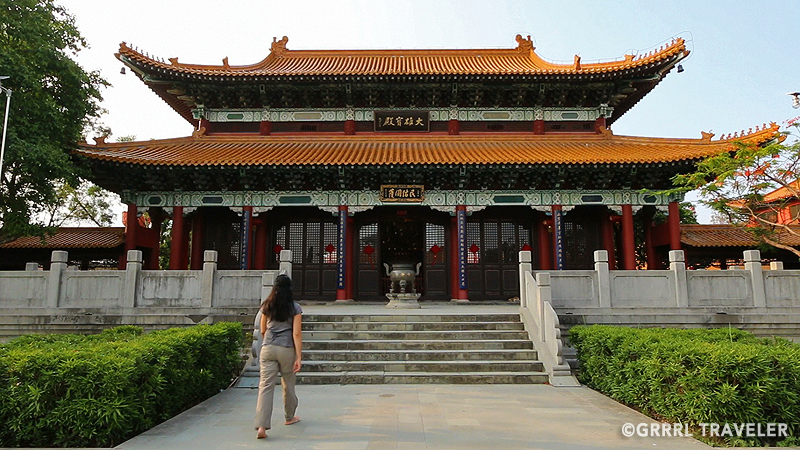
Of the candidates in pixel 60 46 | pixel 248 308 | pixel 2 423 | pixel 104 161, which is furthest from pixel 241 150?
pixel 2 423

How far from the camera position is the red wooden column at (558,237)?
12945 mm

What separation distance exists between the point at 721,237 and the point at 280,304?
51.6 feet

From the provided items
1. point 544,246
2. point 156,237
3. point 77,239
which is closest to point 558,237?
point 544,246

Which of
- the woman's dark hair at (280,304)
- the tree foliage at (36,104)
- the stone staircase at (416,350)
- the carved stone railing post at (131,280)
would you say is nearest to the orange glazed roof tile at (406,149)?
the tree foliage at (36,104)

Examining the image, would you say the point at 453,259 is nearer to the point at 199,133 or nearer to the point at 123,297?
the point at 123,297

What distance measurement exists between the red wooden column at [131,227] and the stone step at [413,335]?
729cm

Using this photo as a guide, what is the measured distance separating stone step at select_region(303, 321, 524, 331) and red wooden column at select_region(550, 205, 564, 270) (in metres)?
4.96

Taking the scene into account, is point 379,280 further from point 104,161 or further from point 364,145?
point 104,161

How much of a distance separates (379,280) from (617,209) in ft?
23.2

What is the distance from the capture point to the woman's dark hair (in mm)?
4590

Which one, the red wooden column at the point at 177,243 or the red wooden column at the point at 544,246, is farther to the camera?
the red wooden column at the point at 544,246

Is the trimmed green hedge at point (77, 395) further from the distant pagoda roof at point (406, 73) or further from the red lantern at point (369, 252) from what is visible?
the distant pagoda roof at point (406, 73)

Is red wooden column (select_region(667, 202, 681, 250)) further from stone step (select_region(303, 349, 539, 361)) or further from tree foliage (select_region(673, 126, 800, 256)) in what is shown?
stone step (select_region(303, 349, 539, 361))

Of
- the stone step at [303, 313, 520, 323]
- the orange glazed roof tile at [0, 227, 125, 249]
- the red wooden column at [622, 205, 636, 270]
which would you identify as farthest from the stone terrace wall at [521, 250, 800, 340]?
the orange glazed roof tile at [0, 227, 125, 249]
